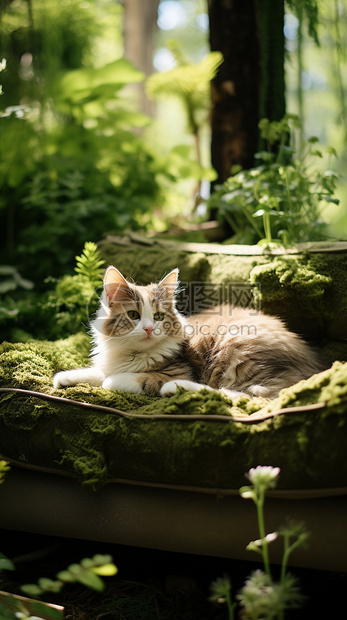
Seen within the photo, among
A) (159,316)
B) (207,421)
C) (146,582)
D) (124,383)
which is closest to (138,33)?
(159,316)

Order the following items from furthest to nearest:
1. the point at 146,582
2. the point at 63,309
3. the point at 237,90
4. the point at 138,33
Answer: the point at 138,33 < the point at 237,90 < the point at 63,309 < the point at 146,582

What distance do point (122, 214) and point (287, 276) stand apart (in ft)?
4.80

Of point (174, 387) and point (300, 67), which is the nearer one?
point (174, 387)

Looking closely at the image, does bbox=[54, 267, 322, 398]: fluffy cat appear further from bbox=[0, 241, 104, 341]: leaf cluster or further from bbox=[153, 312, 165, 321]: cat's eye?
bbox=[0, 241, 104, 341]: leaf cluster

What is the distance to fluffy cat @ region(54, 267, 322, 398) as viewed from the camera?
5.40 feet

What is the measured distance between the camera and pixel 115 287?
5.84 feet

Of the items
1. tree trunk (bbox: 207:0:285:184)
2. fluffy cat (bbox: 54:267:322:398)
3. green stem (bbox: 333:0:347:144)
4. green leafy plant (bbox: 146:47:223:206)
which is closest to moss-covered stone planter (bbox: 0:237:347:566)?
fluffy cat (bbox: 54:267:322:398)

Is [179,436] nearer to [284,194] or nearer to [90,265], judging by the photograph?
[90,265]

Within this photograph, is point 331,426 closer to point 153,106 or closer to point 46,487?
point 46,487

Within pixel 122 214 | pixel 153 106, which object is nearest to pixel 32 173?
pixel 122 214

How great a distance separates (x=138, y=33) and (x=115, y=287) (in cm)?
451

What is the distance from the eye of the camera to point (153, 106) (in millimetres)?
5840

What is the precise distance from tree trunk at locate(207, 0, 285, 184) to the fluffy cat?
1270mm

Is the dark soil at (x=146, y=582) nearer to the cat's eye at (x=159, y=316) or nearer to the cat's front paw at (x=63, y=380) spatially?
the cat's front paw at (x=63, y=380)
